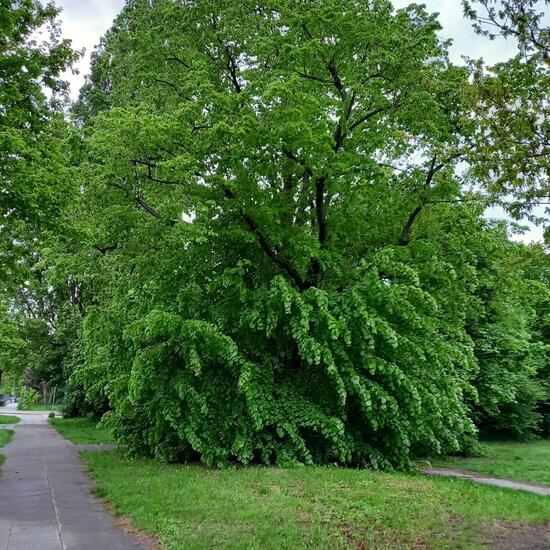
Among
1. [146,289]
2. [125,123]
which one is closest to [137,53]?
[125,123]

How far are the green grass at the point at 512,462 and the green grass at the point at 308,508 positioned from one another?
4641 millimetres

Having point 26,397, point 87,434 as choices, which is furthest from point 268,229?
point 26,397

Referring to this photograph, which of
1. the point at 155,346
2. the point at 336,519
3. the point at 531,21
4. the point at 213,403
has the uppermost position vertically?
the point at 531,21

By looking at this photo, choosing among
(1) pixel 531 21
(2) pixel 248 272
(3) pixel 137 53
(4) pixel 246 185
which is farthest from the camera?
(3) pixel 137 53

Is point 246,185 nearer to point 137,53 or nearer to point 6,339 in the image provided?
point 137,53

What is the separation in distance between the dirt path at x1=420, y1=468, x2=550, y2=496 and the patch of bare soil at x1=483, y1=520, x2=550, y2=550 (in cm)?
393

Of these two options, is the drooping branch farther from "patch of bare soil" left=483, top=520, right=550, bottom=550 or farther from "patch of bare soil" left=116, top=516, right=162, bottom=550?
"patch of bare soil" left=116, top=516, right=162, bottom=550

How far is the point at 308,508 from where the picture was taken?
22.8 feet

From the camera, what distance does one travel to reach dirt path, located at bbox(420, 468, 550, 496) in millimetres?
10635

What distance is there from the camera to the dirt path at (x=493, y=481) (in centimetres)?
1064

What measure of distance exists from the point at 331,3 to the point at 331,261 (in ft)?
19.8

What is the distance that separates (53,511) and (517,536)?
5.97 m

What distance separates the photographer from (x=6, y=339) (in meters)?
23.9

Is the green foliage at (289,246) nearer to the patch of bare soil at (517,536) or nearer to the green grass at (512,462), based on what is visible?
the green grass at (512,462)
